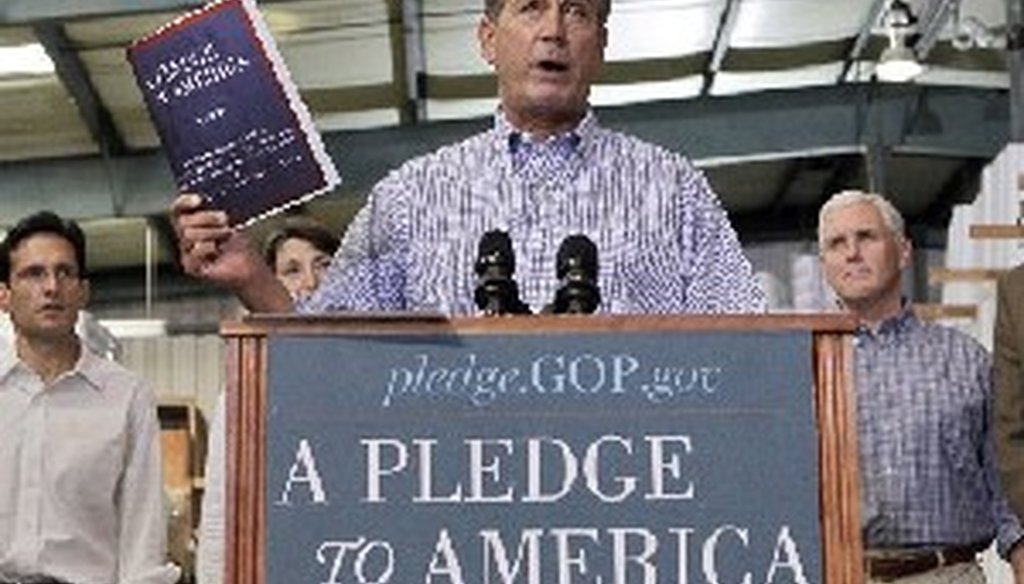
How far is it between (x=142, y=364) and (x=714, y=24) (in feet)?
23.7

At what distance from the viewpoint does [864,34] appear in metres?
11.4

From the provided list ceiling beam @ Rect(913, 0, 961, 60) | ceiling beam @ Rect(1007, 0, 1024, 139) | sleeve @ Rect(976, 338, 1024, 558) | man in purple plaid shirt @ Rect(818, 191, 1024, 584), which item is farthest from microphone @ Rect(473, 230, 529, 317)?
ceiling beam @ Rect(913, 0, 961, 60)

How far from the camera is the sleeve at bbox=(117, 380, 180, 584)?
135 inches

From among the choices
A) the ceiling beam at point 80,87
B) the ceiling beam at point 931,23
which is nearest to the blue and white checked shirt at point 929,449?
the ceiling beam at point 80,87

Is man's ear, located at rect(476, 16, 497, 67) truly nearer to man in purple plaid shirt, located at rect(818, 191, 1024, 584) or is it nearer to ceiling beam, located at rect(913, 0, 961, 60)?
man in purple plaid shirt, located at rect(818, 191, 1024, 584)

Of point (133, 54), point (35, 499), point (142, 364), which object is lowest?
point (35, 499)

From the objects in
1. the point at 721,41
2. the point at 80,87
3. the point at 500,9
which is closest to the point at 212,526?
the point at 500,9

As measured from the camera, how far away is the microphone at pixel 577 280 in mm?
1776

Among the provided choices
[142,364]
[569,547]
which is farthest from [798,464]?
[142,364]

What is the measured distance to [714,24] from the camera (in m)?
10.9

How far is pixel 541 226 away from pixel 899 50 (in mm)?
7349

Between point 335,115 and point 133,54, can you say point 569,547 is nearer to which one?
point 133,54

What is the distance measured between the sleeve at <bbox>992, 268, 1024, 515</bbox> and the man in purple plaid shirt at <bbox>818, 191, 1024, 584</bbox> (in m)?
0.19

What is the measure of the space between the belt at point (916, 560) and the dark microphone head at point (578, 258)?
1716mm
